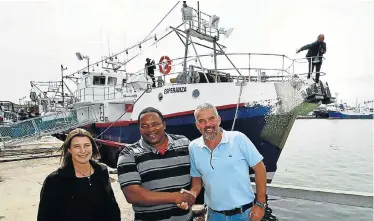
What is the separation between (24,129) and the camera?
15.5m

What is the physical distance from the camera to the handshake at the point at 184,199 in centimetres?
241

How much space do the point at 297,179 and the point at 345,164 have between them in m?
6.88

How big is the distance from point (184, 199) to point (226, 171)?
0.45 meters

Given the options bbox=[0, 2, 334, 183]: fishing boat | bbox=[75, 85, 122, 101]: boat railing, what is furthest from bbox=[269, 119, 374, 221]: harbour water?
bbox=[75, 85, 122, 101]: boat railing

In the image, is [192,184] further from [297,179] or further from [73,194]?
[297,179]

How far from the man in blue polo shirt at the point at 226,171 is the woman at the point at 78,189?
2.56 feet

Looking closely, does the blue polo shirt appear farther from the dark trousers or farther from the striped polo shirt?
the dark trousers

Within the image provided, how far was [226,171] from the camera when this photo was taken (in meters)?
2.56

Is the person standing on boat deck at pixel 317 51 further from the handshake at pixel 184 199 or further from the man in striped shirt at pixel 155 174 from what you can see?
the handshake at pixel 184 199

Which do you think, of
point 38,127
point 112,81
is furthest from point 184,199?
point 38,127

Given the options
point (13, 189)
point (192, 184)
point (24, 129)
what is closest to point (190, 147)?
point (192, 184)

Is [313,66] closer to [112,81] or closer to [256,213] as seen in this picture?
[256,213]

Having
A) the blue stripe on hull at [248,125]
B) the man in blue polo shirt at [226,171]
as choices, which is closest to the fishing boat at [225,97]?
the blue stripe on hull at [248,125]

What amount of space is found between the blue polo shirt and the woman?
81 cm
